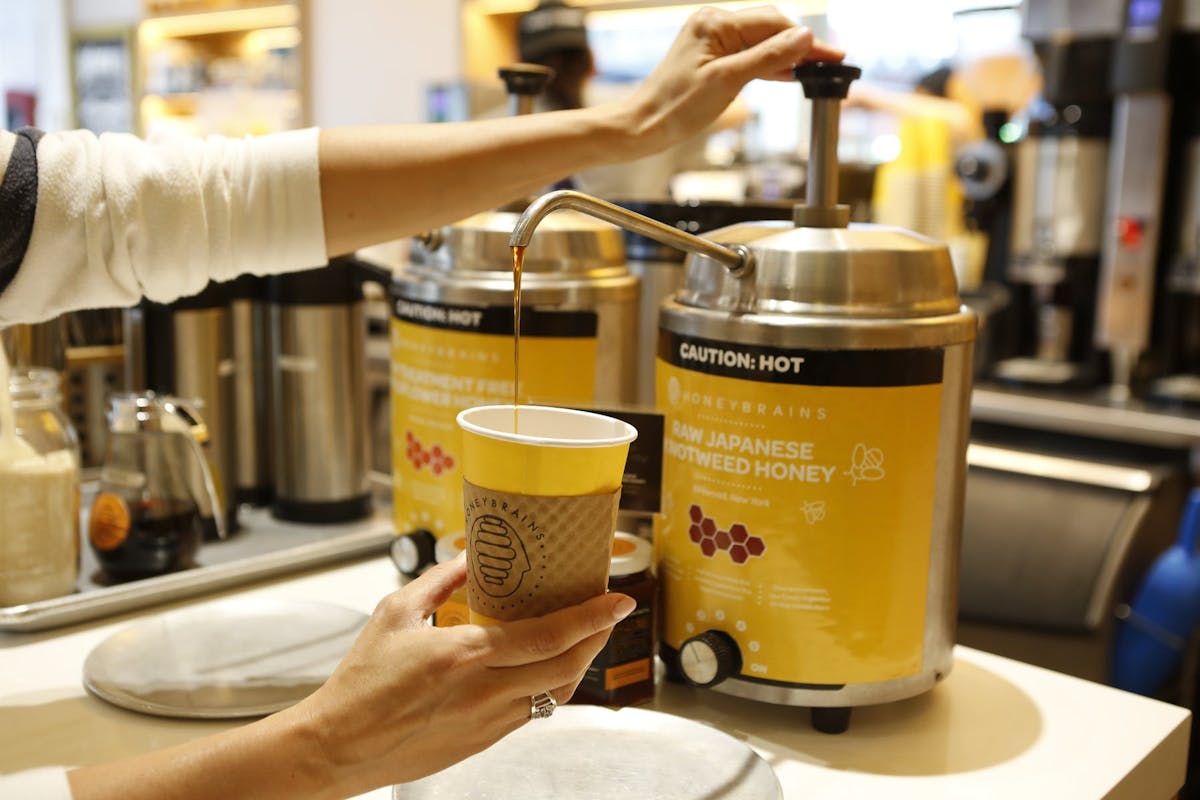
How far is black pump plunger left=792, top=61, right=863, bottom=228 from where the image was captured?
2.93ft

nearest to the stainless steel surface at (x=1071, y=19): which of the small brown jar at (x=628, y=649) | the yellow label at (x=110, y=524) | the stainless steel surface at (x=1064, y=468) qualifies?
the stainless steel surface at (x=1064, y=468)

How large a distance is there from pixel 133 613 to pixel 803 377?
699 millimetres

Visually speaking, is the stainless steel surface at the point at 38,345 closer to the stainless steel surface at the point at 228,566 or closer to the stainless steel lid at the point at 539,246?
the stainless steel surface at the point at 228,566

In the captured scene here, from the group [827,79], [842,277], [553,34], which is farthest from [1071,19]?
[842,277]

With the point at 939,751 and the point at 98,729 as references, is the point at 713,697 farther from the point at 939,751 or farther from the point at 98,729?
the point at 98,729

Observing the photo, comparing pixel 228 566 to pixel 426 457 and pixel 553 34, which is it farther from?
pixel 553 34

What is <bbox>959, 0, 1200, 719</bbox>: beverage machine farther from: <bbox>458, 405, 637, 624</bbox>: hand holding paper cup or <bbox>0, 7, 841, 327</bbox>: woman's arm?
<bbox>458, 405, 637, 624</bbox>: hand holding paper cup

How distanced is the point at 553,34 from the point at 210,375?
1716 millimetres

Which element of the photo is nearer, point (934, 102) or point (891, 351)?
point (891, 351)

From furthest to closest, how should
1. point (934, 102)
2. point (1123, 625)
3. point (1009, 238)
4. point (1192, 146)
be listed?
point (934, 102) → point (1009, 238) → point (1192, 146) → point (1123, 625)

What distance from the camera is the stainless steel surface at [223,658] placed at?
0.89m

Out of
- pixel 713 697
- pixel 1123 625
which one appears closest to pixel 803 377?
pixel 713 697

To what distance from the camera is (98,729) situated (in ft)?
2.84

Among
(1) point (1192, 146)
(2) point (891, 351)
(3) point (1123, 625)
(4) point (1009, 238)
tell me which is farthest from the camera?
(4) point (1009, 238)
